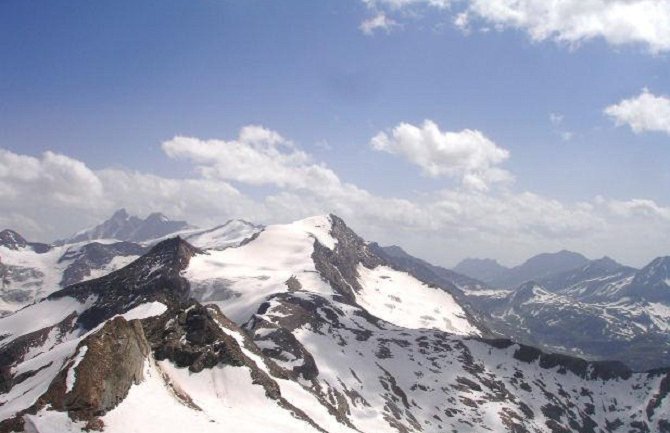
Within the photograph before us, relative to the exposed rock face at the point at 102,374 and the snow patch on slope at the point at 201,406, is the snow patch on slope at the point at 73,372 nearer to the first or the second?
the exposed rock face at the point at 102,374

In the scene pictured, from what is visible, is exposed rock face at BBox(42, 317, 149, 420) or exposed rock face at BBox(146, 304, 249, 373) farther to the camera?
exposed rock face at BBox(146, 304, 249, 373)

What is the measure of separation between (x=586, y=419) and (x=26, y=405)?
19324 centimetres

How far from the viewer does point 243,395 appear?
75188 millimetres

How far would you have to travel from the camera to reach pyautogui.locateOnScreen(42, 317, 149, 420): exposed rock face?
4962cm

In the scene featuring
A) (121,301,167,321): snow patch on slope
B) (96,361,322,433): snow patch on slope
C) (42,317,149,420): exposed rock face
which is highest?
(121,301,167,321): snow patch on slope

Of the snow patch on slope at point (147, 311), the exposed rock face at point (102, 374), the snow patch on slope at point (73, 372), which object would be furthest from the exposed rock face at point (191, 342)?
the snow patch on slope at point (73, 372)

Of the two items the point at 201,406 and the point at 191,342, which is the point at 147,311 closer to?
the point at 191,342

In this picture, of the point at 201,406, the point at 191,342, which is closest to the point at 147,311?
the point at 191,342

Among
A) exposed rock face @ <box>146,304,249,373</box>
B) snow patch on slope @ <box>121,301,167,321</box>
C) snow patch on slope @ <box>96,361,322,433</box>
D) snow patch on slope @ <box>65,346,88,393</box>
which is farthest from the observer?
snow patch on slope @ <box>121,301,167,321</box>

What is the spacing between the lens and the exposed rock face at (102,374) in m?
49.6

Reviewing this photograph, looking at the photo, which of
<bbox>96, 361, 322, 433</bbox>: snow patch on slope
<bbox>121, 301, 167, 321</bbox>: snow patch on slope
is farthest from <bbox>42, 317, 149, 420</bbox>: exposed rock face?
<bbox>121, 301, 167, 321</bbox>: snow patch on slope

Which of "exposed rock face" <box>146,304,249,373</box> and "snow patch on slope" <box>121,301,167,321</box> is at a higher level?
"snow patch on slope" <box>121,301,167,321</box>

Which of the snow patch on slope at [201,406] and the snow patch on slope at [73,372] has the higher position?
the snow patch on slope at [73,372]

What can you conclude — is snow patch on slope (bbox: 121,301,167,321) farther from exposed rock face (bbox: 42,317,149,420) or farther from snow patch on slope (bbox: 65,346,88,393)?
snow patch on slope (bbox: 65,346,88,393)
